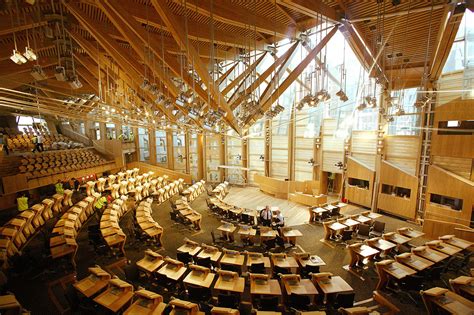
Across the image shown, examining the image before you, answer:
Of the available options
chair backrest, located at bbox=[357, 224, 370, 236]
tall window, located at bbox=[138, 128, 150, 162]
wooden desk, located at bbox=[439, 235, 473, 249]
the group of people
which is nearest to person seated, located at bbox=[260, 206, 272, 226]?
the group of people

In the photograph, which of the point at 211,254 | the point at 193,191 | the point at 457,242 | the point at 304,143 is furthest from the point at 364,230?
the point at 193,191

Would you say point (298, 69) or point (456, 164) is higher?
point (298, 69)

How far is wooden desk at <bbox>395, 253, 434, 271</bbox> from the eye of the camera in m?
7.57

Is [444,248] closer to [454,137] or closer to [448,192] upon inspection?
[448,192]

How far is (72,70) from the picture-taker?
19.2ft

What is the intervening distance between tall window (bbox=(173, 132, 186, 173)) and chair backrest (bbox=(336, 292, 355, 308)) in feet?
64.5

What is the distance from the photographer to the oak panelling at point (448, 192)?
11.0m

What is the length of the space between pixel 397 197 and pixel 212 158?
1542 centimetres

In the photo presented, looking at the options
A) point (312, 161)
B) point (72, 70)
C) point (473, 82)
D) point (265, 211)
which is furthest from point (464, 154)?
point (72, 70)

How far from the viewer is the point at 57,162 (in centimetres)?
1658

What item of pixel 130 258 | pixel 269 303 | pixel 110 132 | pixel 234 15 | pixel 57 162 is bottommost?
pixel 130 258

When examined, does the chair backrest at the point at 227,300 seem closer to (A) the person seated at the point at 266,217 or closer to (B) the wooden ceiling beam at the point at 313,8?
(A) the person seated at the point at 266,217

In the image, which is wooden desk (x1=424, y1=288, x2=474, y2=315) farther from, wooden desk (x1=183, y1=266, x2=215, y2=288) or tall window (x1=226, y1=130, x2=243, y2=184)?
tall window (x1=226, y1=130, x2=243, y2=184)

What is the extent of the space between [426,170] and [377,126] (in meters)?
3.68
